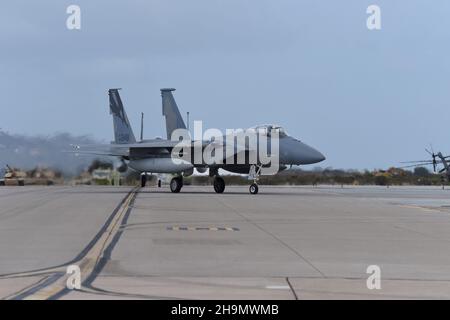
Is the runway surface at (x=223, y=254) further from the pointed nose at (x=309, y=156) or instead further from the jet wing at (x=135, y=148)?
the jet wing at (x=135, y=148)

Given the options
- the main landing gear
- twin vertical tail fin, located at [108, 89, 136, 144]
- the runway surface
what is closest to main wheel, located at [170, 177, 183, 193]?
the main landing gear

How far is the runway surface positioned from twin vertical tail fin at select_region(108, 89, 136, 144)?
27200 mm

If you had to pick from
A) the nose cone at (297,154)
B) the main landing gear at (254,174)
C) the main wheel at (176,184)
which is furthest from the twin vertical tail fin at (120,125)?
the nose cone at (297,154)

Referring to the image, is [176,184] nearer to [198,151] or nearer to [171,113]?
[198,151]

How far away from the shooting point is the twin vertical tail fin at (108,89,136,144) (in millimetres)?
51594

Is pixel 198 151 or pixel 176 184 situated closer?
pixel 198 151

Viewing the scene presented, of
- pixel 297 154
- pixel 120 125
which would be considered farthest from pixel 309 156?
pixel 120 125

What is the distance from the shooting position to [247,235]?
680 inches

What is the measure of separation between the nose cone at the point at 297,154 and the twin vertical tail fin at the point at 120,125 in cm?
1476

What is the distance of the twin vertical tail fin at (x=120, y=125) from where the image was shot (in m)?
51.6

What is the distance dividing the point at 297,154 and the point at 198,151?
5.58 m

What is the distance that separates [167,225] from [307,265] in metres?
8.01

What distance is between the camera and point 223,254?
13758 millimetres
